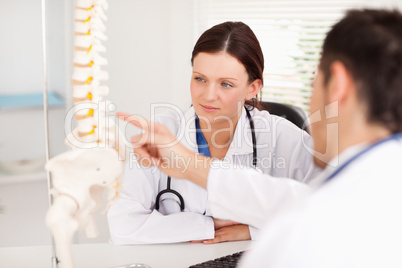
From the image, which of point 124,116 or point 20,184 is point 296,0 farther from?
point 124,116

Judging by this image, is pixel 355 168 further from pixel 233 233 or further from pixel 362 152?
pixel 233 233

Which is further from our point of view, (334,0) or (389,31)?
(334,0)

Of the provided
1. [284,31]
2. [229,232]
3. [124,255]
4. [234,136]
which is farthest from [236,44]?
[284,31]

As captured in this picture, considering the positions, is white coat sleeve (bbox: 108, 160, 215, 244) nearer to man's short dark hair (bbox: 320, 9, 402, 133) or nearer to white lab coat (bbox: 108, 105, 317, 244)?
white lab coat (bbox: 108, 105, 317, 244)

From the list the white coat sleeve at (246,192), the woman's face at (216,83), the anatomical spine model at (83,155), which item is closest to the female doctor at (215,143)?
the woman's face at (216,83)

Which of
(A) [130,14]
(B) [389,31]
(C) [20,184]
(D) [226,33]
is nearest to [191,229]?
(D) [226,33]

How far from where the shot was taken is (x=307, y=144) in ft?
4.79

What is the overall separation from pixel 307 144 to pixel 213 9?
1332 mm

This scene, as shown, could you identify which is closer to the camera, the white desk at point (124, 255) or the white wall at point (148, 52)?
the white desk at point (124, 255)

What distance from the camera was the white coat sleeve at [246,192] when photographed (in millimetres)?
965

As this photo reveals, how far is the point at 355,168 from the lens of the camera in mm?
583

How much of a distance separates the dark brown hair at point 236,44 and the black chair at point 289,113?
0.35 meters

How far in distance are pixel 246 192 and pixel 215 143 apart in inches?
20.6

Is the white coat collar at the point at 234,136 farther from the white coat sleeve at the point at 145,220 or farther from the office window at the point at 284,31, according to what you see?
the office window at the point at 284,31
